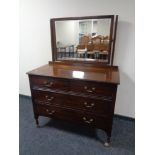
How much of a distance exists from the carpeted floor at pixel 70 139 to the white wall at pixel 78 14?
40cm

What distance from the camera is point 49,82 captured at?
1882mm

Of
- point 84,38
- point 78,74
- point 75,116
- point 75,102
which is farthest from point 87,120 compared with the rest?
point 84,38

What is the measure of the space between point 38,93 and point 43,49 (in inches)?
32.4

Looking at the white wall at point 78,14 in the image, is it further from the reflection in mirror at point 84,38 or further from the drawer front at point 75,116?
the drawer front at point 75,116

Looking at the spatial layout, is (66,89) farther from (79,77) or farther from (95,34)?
(95,34)

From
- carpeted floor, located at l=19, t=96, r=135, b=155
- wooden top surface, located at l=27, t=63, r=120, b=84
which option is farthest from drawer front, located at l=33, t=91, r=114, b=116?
carpeted floor, located at l=19, t=96, r=135, b=155

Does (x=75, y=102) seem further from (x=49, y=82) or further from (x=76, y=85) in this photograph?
(x=49, y=82)

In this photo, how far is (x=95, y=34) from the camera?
2.03 metres

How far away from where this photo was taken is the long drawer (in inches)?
64.9

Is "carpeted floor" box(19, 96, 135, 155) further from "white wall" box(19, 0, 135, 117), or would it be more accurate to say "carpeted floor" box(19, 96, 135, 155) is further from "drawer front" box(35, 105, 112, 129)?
"white wall" box(19, 0, 135, 117)

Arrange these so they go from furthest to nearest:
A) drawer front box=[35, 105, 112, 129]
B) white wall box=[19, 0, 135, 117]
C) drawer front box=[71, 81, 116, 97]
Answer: white wall box=[19, 0, 135, 117]
drawer front box=[35, 105, 112, 129]
drawer front box=[71, 81, 116, 97]

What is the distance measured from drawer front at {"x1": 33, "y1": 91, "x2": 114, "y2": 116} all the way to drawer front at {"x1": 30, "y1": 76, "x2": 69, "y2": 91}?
9 cm

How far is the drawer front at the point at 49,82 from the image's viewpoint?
1816 millimetres
